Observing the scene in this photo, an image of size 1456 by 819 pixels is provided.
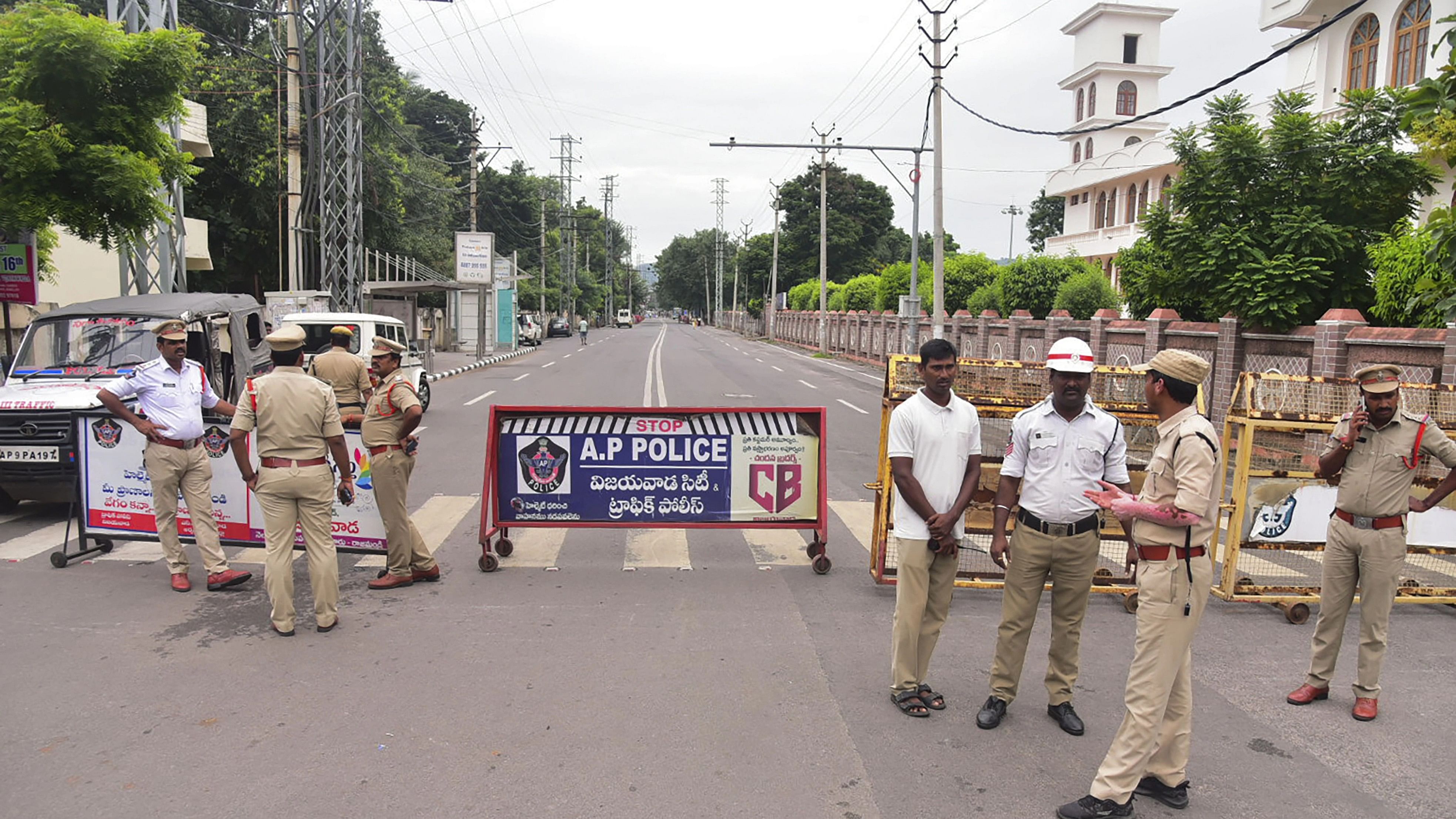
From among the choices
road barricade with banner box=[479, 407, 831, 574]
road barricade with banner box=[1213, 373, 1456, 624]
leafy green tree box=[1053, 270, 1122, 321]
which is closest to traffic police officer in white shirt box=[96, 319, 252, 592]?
road barricade with banner box=[479, 407, 831, 574]

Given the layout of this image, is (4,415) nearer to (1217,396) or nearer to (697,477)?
(697,477)

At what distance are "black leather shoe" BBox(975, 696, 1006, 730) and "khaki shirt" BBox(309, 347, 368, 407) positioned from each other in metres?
5.45

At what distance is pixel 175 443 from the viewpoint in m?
6.71

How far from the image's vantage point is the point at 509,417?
787cm

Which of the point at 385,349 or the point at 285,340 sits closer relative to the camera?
the point at 285,340

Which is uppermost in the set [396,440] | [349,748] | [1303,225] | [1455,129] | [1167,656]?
[1455,129]

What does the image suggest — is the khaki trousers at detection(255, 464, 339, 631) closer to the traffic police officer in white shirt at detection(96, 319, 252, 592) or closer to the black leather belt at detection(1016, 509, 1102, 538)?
the traffic police officer in white shirt at detection(96, 319, 252, 592)

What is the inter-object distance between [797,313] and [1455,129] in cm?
5115

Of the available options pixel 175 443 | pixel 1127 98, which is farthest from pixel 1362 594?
pixel 1127 98

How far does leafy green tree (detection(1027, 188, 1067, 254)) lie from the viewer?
269ft

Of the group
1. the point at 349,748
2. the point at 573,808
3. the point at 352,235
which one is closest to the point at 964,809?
the point at 573,808

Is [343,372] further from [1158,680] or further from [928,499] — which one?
[1158,680]

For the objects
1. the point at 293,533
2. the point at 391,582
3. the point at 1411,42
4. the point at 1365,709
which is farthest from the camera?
the point at 1411,42

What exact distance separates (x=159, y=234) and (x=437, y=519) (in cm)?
Answer: 991
